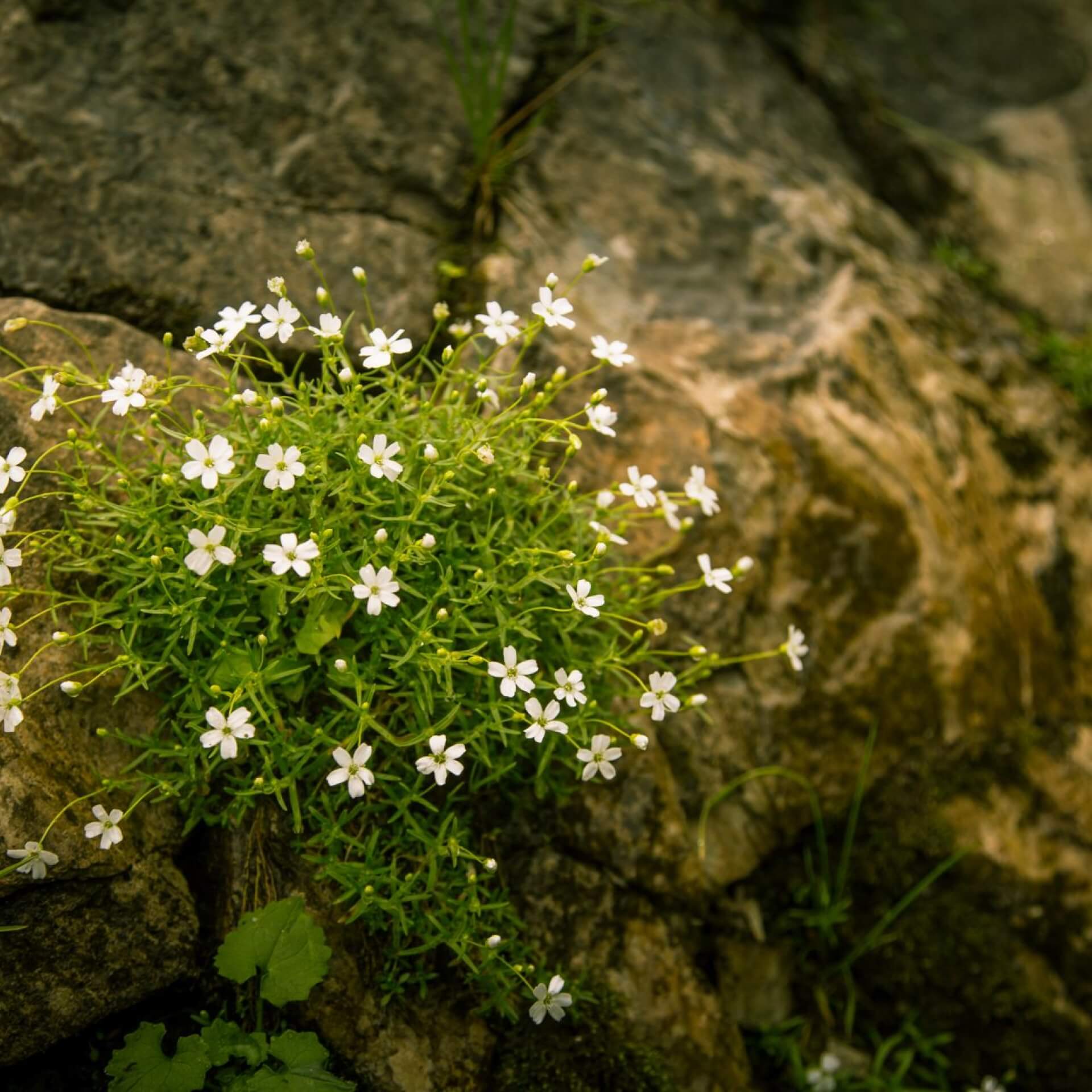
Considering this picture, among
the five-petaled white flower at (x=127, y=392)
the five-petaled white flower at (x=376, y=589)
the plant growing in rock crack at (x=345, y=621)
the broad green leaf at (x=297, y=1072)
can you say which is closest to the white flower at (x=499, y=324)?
the plant growing in rock crack at (x=345, y=621)

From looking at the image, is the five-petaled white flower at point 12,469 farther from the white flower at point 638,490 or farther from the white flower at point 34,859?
the white flower at point 638,490

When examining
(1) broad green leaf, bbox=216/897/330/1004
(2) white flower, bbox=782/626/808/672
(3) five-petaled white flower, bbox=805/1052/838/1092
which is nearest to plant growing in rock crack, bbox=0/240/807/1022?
(1) broad green leaf, bbox=216/897/330/1004

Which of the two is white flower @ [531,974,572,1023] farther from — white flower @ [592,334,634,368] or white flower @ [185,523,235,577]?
white flower @ [592,334,634,368]

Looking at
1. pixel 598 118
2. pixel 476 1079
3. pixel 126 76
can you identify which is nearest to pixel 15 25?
pixel 126 76

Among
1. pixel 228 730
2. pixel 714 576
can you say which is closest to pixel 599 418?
pixel 714 576

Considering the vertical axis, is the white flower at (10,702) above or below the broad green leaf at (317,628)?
below
